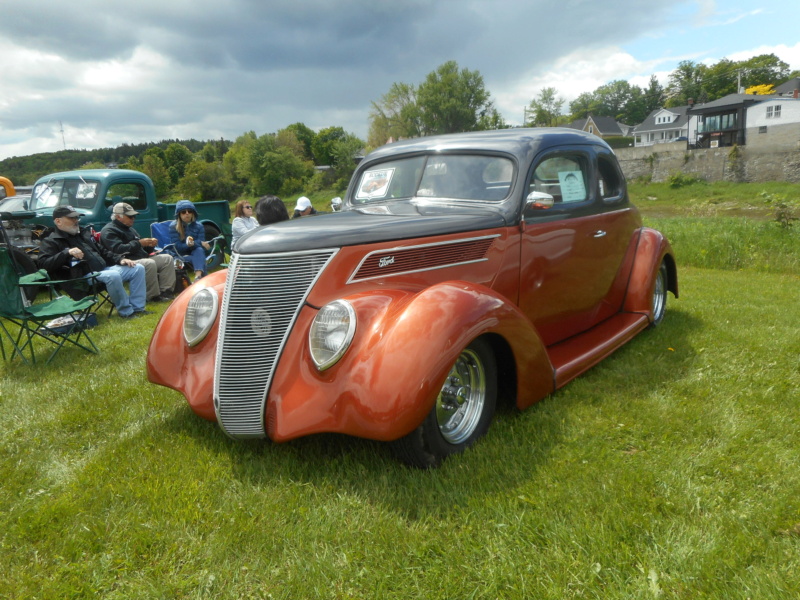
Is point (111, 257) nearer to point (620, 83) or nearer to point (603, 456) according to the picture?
point (603, 456)

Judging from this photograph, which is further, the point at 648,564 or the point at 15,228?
the point at 15,228

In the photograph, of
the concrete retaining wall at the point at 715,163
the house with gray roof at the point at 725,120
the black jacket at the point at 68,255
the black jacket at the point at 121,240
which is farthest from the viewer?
the house with gray roof at the point at 725,120

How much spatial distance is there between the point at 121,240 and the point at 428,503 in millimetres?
6748

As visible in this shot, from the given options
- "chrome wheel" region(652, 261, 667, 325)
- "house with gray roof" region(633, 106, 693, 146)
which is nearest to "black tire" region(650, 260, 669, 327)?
"chrome wheel" region(652, 261, 667, 325)

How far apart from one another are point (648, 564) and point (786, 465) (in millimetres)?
1257

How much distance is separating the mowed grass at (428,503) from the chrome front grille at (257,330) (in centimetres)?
36

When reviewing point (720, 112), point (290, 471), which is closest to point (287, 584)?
point (290, 471)

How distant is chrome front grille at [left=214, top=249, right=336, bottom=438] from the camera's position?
2879 mm

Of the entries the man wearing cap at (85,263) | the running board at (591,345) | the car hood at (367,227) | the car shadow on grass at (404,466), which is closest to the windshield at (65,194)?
the man wearing cap at (85,263)

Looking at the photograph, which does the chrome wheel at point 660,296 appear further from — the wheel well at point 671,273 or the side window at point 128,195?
the side window at point 128,195

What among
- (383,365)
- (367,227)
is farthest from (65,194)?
(383,365)

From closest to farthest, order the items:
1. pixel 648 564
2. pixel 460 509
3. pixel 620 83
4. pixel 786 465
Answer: pixel 648 564, pixel 460 509, pixel 786 465, pixel 620 83

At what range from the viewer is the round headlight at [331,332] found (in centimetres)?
272

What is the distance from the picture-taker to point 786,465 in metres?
2.86
